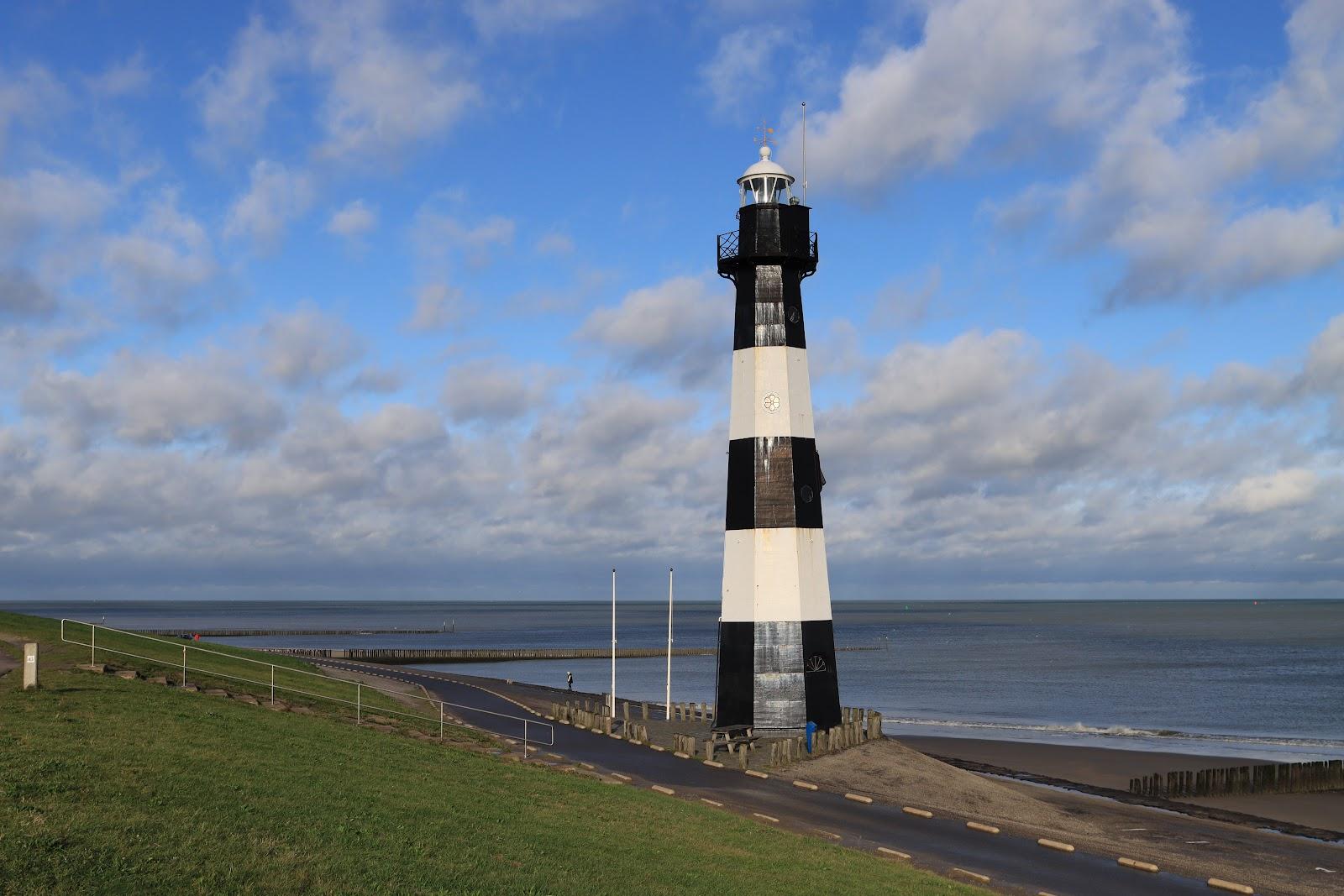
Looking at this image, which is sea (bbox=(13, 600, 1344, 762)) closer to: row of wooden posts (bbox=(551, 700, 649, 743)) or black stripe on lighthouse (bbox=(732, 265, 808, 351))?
row of wooden posts (bbox=(551, 700, 649, 743))

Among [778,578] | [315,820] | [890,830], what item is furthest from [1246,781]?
[315,820]

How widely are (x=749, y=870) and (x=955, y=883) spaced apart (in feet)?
14.7

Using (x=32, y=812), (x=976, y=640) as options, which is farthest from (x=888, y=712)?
(x=976, y=640)

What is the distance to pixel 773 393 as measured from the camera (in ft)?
128

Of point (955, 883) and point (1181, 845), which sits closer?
point (955, 883)

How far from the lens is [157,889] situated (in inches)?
512

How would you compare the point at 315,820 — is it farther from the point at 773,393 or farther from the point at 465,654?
the point at 465,654

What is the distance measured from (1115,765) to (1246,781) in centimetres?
862

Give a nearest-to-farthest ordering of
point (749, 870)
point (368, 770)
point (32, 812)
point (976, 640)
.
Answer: point (32, 812) → point (749, 870) → point (368, 770) → point (976, 640)

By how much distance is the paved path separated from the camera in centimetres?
2342

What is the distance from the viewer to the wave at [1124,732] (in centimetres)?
6097

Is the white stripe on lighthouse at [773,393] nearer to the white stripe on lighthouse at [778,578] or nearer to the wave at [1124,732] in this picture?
the white stripe on lighthouse at [778,578]

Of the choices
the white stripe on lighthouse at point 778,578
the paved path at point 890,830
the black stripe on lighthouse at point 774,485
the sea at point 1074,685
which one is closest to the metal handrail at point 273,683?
the paved path at point 890,830

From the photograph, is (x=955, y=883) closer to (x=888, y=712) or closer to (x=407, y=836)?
(x=407, y=836)
